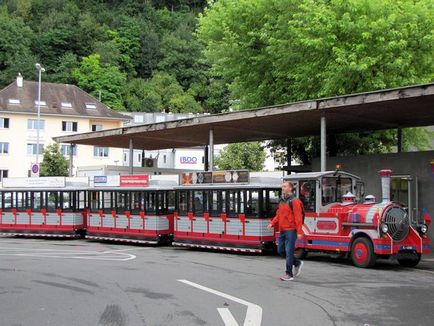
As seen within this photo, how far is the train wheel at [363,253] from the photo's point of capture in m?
14.4

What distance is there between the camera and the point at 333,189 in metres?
16.4

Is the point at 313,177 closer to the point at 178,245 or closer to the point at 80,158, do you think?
the point at 178,245

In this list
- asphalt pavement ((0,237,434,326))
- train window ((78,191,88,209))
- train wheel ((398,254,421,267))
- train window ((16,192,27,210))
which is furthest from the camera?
train window ((16,192,27,210))

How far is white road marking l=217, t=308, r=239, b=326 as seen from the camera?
7.99 metres

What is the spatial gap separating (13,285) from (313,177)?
8569 mm

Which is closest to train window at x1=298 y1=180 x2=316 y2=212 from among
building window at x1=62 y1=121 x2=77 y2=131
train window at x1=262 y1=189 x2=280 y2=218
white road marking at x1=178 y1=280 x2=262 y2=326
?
train window at x1=262 y1=189 x2=280 y2=218

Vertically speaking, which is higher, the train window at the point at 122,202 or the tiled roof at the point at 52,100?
the tiled roof at the point at 52,100

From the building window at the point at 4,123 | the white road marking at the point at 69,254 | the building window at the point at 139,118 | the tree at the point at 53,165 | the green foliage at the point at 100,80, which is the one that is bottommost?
the white road marking at the point at 69,254

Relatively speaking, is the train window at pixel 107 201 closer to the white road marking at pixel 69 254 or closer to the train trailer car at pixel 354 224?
the white road marking at pixel 69 254

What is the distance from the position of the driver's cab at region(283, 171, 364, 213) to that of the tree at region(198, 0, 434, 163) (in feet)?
16.6

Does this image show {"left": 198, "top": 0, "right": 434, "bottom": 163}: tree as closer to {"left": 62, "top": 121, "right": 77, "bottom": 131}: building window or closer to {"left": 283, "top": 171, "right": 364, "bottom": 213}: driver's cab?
{"left": 283, "top": 171, "right": 364, "bottom": 213}: driver's cab

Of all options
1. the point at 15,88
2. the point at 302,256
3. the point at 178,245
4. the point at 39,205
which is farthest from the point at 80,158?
the point at 302,256

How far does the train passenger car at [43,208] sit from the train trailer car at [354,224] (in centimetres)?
1218

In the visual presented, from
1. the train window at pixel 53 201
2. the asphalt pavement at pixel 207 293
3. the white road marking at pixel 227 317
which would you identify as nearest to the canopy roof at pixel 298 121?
the train window at pixel 53 201
